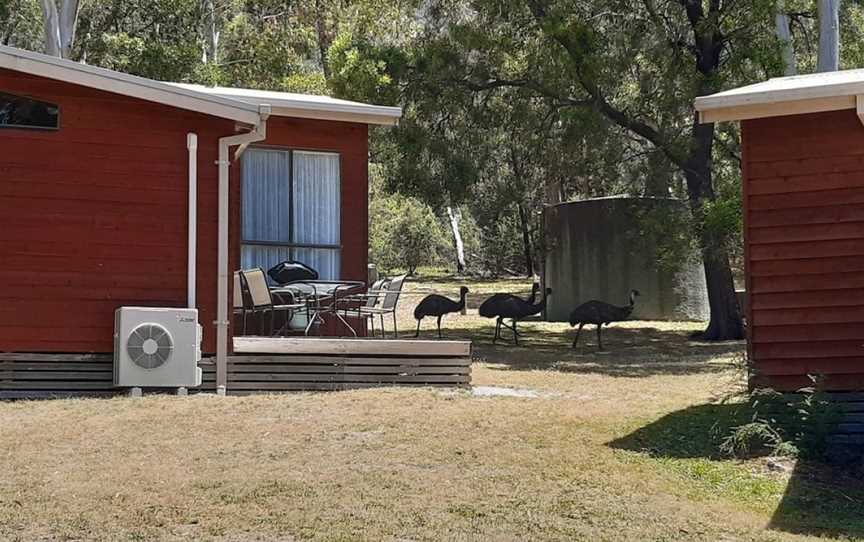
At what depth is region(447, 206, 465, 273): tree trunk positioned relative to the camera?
31594 millimetres

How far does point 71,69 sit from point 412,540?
5.18 metres

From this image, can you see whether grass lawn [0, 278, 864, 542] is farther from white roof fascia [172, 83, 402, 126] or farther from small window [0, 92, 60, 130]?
white roof fascia [172, 83, 402, 126]

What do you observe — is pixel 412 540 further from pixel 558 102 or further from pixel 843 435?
pixel 558 102

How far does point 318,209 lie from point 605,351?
4.71m

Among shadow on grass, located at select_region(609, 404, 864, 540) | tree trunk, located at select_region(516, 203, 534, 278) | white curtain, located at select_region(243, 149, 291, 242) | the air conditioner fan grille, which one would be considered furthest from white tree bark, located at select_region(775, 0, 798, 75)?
tree trunk, located at select_region(516, 203, 534, 278)

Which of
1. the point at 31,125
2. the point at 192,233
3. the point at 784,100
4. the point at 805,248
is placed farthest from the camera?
the point at 192,233

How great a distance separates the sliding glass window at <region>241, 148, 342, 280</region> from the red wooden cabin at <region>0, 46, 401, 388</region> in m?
2.33

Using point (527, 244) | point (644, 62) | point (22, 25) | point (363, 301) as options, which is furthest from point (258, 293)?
point (22, 25)

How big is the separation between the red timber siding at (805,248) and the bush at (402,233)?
22297 millimetres

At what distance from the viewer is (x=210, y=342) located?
9.15 meters

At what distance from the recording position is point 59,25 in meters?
21.1

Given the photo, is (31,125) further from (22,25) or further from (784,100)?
(22,25)

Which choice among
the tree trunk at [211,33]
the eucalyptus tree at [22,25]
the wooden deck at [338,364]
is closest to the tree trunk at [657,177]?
the wooden deck at [338,364]

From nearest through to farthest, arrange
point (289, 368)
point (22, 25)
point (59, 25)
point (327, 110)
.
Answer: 1. point (289, 368)
2. point (327, 110)
3. point (59, 25)
4. point (22, 25)
